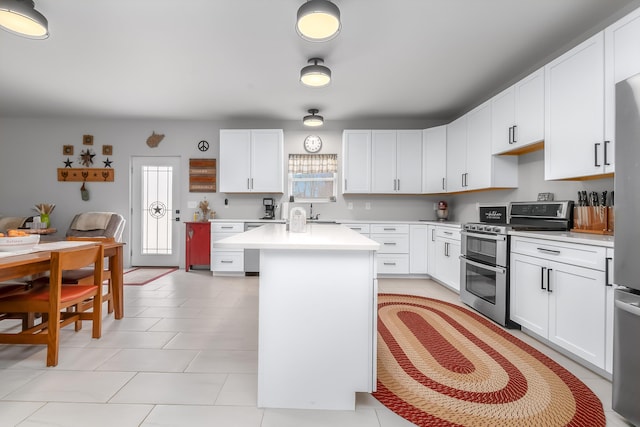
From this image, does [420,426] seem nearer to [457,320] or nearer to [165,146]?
[457,320]

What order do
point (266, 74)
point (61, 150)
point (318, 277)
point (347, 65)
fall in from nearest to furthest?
1. point (318, 277)
2. point (347, 65)
3. point (266, 74)
4. point (61, 150)

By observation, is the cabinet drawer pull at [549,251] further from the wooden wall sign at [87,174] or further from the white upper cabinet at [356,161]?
the wooden wall sign at [87,174]

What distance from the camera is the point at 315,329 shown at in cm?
160

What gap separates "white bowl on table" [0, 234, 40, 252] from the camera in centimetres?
215

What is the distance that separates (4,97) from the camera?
4527 mm

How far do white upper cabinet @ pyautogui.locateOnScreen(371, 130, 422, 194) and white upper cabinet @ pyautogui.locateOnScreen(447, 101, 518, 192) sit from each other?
51cm

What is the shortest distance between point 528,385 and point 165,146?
19.4 feet

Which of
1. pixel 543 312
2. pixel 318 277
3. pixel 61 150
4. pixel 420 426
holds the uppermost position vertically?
pixel 61 150

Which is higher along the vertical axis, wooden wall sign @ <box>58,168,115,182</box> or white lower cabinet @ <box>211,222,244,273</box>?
wooden wall sign @ <box>58,168,115,182</box>

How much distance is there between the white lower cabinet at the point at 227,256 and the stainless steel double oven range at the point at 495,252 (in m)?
3.22

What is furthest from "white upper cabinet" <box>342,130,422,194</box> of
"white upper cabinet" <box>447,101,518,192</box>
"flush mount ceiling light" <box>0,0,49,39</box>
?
"flush mount ceiling light" <box>0,0,49,39</box>

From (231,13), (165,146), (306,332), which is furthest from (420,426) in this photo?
(165,146)

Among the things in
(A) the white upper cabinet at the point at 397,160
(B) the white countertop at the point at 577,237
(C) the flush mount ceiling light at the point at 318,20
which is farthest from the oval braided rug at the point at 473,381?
(A) the white upper cabinet at the point at 397,160

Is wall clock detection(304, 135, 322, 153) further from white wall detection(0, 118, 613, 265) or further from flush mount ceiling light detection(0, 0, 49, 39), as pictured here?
flush mount ceiling light detection(0, 0, 49, 39)
